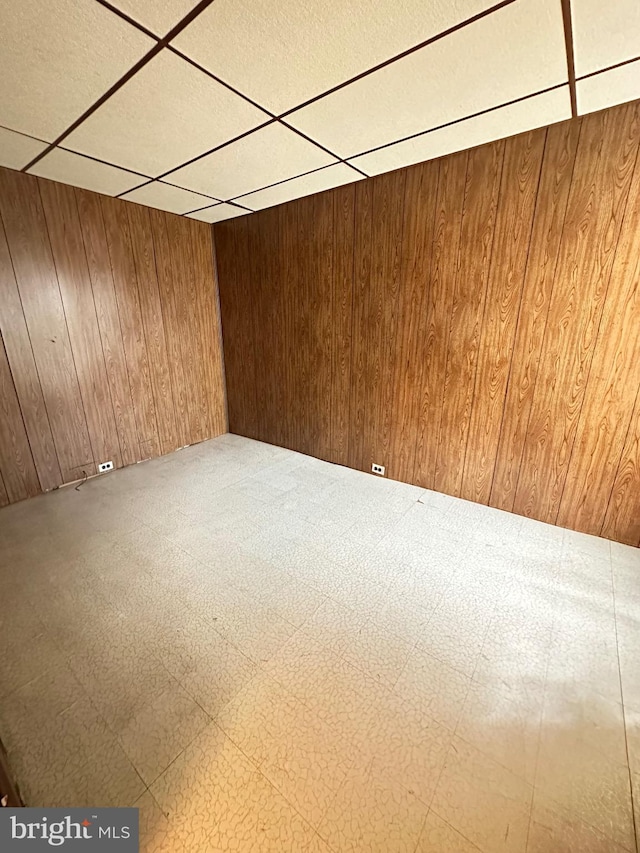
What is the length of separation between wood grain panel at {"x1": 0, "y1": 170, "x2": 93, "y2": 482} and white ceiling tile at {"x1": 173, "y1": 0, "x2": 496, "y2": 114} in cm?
217

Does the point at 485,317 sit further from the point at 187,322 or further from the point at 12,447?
the point at 12,447

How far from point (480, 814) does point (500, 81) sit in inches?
114

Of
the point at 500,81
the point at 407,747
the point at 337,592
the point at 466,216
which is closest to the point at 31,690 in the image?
the point at 337,592

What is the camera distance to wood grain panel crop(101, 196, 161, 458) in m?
3.13

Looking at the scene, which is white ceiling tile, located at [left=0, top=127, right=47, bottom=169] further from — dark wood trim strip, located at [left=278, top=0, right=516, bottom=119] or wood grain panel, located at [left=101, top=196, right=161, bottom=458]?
dark wood trim strip, located at [left=278, top=0, right=516, bottom=119]

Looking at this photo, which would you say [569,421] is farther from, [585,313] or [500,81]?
[500,81]

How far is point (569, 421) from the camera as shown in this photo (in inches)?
90.4

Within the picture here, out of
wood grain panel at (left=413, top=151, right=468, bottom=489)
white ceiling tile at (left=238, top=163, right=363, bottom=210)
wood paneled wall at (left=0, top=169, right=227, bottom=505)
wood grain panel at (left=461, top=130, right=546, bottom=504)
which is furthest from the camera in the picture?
wood paneled wall at (left=0, top=169, right=227, bottom=505)

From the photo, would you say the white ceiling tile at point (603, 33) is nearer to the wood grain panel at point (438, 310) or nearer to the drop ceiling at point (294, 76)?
the drop ceiling at point (294, 76)

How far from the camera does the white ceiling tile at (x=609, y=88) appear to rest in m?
1.53

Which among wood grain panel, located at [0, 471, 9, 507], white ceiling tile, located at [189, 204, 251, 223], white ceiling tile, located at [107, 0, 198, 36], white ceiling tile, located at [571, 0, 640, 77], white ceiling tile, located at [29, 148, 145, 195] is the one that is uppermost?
white ceiling tile, located at [189, 204, 251, 223]

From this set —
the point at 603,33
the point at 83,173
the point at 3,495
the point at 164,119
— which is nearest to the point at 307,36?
the point at 164,119

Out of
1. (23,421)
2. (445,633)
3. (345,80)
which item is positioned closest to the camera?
(345,80)

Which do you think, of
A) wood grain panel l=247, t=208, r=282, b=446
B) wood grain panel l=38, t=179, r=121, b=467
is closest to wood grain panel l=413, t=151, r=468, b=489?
wood grain panel l=247, t=208, r=282, b=446
